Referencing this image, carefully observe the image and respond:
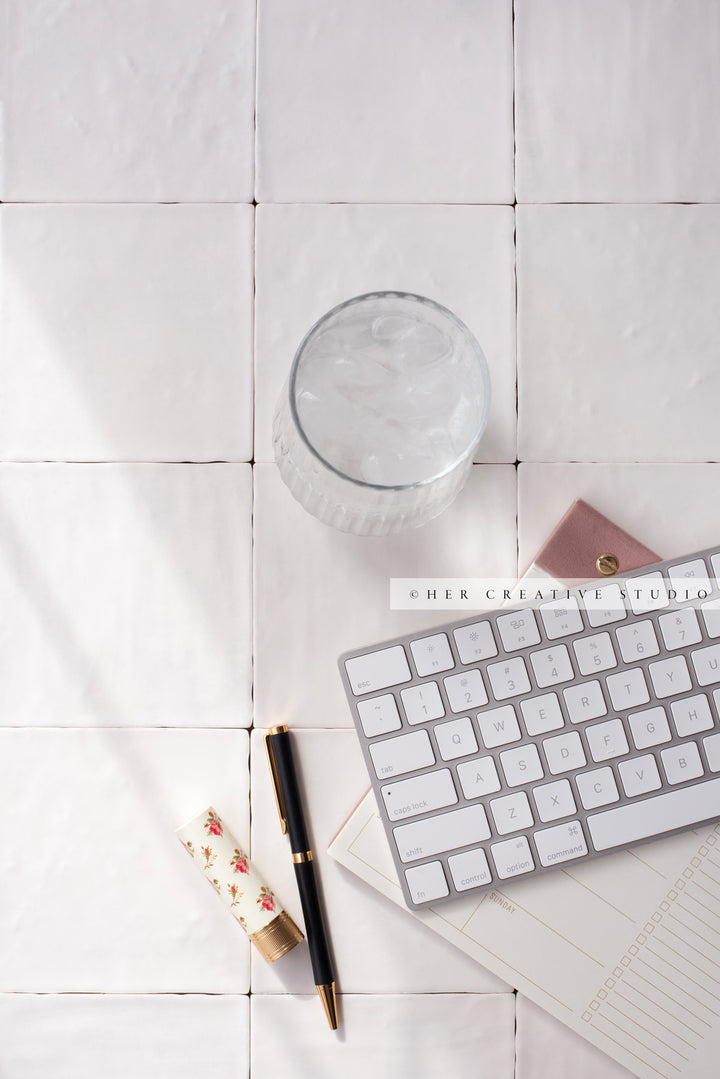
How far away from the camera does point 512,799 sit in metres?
0.64

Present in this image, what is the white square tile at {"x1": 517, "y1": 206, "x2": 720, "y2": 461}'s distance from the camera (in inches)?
A: 27.1

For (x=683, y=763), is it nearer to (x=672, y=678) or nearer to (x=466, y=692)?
(x=672, y=678)

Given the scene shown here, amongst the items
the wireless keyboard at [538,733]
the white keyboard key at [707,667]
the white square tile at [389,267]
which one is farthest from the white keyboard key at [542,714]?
the white square tile at [389,267]

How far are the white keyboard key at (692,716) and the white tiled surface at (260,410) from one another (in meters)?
0.12

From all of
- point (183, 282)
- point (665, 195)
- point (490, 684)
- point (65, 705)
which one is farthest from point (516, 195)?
point (65, 705)

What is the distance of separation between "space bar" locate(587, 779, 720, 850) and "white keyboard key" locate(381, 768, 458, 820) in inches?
4.3

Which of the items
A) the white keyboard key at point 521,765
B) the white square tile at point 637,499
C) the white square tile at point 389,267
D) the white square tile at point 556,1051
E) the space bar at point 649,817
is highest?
the white square tile at point 389,267

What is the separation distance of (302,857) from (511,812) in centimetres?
16

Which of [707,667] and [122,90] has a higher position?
[122,90]

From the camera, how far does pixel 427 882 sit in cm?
64

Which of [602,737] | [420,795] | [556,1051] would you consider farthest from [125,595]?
[556,1051]

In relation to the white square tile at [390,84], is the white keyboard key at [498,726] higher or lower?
lower

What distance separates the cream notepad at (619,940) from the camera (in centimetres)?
64

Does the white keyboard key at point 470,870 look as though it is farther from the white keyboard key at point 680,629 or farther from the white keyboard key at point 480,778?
the white keyboard key at point 680,629
